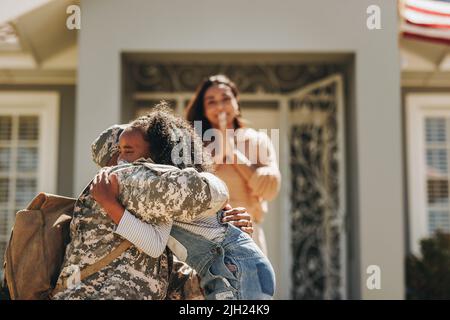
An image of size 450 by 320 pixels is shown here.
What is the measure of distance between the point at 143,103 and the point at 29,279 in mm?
4853

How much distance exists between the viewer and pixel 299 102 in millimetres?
7297

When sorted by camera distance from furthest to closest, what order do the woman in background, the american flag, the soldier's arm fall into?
the american flag < the woman in background < the soldier's arm

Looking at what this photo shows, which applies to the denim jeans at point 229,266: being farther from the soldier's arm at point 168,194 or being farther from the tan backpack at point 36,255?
the tan backpack at point 36,255

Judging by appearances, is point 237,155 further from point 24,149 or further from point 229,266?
point 24,149

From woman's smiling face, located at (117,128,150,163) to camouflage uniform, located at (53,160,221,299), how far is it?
0.34 ft

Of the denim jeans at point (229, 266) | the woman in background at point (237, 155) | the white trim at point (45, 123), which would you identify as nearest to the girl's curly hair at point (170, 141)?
the denim jeans at point (229, 266)

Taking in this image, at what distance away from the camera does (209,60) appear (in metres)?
6.24

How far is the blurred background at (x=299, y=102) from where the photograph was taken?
5.89 meters

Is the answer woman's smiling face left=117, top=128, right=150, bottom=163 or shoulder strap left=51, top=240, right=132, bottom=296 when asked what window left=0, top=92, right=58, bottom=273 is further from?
shoulder strap left=51, top=240, right=132, bottom=296

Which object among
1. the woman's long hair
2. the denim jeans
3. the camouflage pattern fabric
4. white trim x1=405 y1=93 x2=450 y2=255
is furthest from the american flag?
the denim jeans

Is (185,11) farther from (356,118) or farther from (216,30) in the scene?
(356,118)

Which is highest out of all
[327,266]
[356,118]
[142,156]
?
[356,118]

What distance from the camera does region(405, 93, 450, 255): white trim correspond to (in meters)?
7.38
